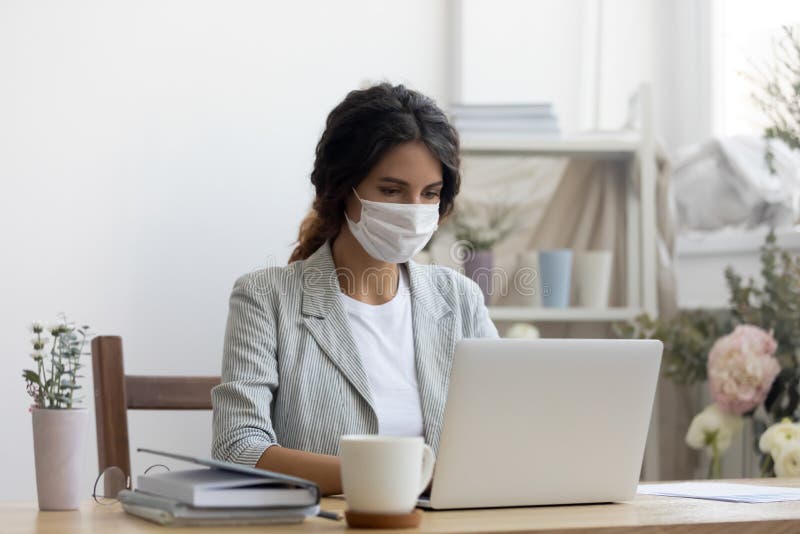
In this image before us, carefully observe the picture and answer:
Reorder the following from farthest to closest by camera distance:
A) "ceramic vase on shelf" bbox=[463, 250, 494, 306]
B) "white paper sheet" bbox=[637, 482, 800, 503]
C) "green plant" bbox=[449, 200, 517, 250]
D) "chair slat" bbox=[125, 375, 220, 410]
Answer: "green plant" bbox=[449, 200, 517, 250] < "ceramic vase on shelf" bbox=[463, 250, 494, 306] < "chair slat" bbox=[125, 375, 220, 410] < "white paper sheet" bbox=[637, 482, 800, 503]

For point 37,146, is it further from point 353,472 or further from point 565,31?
point 353,472

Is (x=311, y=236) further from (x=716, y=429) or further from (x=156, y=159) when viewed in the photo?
(x=716, y=429)

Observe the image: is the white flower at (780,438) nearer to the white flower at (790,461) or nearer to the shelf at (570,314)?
the white flower at (790,461)

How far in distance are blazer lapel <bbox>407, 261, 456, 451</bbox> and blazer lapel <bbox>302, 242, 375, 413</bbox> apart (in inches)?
4.1

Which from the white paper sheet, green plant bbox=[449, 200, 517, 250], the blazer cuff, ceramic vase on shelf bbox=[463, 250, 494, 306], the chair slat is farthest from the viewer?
green plant bbox=[449, 200, 517, 250]

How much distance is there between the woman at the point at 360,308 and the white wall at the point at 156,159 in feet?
2.57

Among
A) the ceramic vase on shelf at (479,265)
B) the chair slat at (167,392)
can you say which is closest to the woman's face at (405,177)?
the chair slat at (167,392)

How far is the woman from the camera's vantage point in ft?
5.14

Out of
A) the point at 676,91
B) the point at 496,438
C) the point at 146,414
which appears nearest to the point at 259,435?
the point at 496,438

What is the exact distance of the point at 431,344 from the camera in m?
1.70

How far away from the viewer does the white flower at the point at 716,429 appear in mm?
2160

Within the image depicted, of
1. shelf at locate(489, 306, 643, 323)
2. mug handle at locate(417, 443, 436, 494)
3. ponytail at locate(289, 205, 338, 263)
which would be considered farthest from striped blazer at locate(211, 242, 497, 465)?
shelf at locate(489, 306, 643, 323)

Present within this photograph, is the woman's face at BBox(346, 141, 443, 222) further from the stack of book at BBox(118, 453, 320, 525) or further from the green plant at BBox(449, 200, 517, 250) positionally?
the green plant at BBox(449, 200, 517, 250)

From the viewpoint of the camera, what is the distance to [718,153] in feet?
8.73
